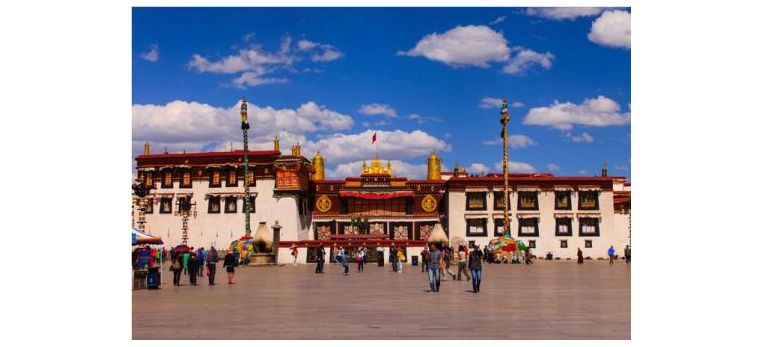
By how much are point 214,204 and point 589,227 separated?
29.9 m

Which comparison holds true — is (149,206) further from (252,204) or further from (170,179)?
(252,204)

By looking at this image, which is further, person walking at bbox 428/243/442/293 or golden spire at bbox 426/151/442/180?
golden spire at bbox 426/151/442/180

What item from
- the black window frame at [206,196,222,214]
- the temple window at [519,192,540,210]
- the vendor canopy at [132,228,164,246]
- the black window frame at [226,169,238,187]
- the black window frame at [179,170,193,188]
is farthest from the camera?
the black window frame at [179,170,193,188]

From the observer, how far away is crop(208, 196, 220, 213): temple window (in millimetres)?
67750

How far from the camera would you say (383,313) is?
54.6ft

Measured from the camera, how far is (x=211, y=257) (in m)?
28.6

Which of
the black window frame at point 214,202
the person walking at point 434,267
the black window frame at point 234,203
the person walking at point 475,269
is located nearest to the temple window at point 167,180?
the black window frame at point 214,202

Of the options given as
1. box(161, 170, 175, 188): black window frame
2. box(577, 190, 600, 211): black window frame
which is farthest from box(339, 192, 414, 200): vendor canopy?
box(161, 170, 175, 188): black window frame

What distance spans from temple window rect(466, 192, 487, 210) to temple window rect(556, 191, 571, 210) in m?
5.75

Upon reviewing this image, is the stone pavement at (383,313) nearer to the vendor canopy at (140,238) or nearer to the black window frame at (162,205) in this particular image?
the vendor canopy at (140,238)

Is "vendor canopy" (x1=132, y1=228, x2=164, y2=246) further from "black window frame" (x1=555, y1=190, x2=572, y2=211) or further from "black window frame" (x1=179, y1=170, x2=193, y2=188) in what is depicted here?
"black window frame" (x1=555, y1=190, x2=572, y2=211)

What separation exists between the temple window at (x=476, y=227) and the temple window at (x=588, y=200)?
773 cm

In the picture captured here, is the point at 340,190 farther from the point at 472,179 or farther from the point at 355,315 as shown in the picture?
the point at 355,315

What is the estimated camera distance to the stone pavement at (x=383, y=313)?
13.3m
